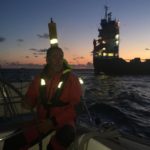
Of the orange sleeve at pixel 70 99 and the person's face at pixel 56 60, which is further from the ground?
the person's face at pixel 56 60

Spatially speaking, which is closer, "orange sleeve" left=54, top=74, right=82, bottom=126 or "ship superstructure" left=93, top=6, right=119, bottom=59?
"orange sleeve" left=54, top=74, right=82, bottom=126

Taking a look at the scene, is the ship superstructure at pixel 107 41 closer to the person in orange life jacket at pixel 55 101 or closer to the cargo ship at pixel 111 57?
the cargo ship at pixel 111 57

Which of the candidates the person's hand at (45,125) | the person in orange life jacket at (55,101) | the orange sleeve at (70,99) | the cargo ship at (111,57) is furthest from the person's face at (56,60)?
the cargo ship at (111,57)

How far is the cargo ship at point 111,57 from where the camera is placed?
98.9m

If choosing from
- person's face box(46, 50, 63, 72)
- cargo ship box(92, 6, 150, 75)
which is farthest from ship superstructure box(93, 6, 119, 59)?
person's face box(46, 50, 63, 72)

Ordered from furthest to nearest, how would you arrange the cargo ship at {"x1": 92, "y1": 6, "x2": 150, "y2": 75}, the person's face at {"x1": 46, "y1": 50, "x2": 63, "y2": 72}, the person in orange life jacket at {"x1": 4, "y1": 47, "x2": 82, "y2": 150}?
the cargo ship at {"x1": 92, "y1": 6, "x2": 150, "y2": 75}, the person's face at {"x1": 46, "y1": 50, "x2": 63, "y2": 72}, the person in orange life jacket at {"x1": 4, "y1": 47, "x2": 82, "y2": 150}

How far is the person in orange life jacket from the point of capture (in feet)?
12.0

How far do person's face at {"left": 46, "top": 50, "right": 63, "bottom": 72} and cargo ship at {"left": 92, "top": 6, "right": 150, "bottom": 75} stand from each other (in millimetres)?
94002

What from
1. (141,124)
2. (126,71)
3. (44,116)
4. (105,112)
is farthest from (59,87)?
(126,71)

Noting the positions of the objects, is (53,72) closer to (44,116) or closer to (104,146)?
(44,116)

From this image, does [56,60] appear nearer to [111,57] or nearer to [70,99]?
[70,99]

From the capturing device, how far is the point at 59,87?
12.8ft

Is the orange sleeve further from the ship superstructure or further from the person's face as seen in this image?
the ship superstructure

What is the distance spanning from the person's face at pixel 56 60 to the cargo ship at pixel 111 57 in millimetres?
94002
